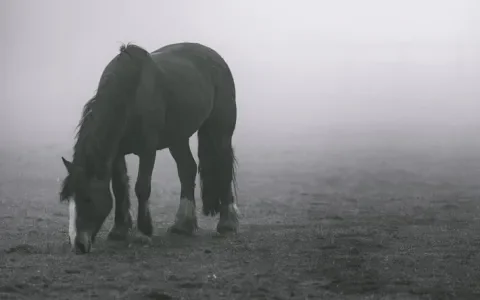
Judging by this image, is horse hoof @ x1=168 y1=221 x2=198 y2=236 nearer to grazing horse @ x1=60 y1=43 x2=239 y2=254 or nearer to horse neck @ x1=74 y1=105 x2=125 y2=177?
grazing horse @ x1=60 y1=43 x2=239 y2=254

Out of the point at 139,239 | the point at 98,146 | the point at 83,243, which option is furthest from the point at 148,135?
the point at 83,243

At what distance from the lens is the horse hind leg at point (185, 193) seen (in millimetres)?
7641

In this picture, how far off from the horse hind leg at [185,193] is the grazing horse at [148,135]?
11 mm

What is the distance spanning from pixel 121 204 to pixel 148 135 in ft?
2.61

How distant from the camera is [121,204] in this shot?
283 inches

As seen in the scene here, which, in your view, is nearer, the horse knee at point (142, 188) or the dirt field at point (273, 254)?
the dirt field at point (273, 254)

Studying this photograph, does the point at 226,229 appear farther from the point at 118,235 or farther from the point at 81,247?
the point at 81,247

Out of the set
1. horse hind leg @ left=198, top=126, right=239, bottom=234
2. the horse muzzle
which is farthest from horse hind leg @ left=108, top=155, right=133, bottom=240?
horse hind leg @ left=198, top=126, right=239, bottom=234

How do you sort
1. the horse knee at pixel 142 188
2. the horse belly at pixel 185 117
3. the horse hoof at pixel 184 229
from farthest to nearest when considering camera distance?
the horse hoof at pixel 184 229, the horse belly at pixel 185 117, the horse knee at pixel 142 188

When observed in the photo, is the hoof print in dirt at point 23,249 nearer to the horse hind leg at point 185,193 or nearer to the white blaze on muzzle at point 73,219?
the white blaze on muzzle at point 73,219

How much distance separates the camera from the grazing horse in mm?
6195

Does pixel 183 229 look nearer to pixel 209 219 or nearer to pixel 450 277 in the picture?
pixel 209 219

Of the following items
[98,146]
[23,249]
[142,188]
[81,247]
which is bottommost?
[23,249]

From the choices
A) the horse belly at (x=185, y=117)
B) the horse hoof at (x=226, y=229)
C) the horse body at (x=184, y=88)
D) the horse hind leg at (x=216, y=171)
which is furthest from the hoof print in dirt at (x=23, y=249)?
the horse hind leg at (x=216, y=171)
